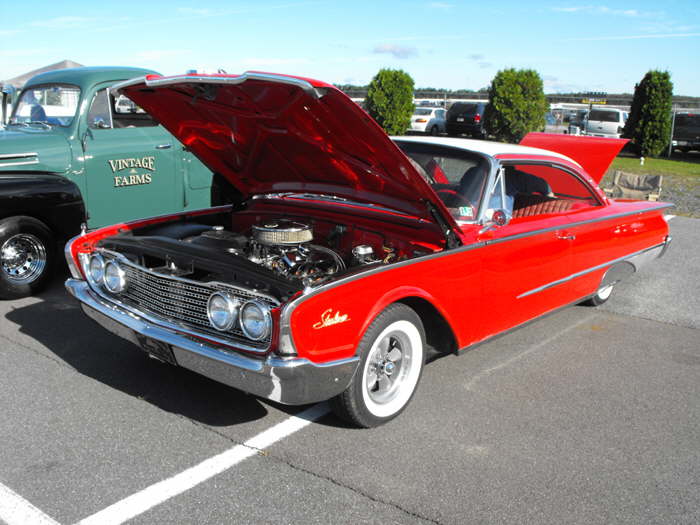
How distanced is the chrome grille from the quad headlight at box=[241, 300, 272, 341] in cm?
3

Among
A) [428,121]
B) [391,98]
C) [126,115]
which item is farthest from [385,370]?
[428,121]

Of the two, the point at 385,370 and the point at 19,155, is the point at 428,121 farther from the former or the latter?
the point at 385,370

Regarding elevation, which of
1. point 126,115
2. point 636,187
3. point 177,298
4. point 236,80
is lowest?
point 177,298

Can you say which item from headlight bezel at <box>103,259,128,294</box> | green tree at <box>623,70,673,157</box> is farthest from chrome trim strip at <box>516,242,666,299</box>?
green tree at <box>623,70,673,157</box>

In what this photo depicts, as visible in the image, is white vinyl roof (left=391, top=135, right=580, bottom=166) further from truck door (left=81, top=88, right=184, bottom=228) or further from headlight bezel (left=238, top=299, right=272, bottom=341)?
truck door (left=81, top=88, right=184, bottom=228)

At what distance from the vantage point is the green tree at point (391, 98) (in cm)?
2461

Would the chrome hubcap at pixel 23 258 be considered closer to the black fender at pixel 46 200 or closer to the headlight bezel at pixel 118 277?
the black fender at pixel 46 200

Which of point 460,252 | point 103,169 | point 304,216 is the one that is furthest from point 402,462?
point 103,169

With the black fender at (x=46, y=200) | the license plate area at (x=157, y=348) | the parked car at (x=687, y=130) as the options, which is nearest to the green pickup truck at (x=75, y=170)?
the black fender at (x=46, y=200)

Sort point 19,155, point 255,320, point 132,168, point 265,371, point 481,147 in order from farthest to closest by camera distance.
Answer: point 132,168
point 19,155
point 481,147
point 255,320
point 265,371

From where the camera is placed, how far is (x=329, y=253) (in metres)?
3.70

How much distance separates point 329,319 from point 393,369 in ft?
2.42

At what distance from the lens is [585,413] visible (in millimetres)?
3639

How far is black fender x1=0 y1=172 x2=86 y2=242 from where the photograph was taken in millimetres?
5195
